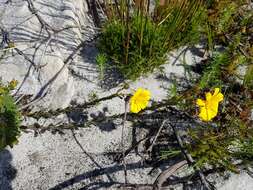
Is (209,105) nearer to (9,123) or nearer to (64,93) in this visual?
(64,93)

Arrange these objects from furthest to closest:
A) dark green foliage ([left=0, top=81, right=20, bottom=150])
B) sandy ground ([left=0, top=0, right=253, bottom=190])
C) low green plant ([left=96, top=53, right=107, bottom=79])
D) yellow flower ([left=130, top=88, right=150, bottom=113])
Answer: low green plant ([left=96, top=53, right=107, bottom=79]), sandy ground ([left=0, top=0, right=253, bottom=190]), yellow flower ([left=130, top=88, right=150, bottom=113]), dark green foliage ([left=0, top=81, right=20, bottom=150])

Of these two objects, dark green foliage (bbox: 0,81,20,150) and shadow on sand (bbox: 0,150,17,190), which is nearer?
dark green foliage (bbox: 0,81,20,150)

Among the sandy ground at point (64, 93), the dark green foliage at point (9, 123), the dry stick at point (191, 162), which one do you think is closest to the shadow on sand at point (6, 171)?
the sandy ground at point (64, 93)

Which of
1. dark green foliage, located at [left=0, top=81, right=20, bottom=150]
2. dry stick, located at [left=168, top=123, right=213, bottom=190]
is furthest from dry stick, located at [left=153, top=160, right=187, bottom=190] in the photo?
dark green foliage, located at [left=0, top=81, right=20, bottom=150]

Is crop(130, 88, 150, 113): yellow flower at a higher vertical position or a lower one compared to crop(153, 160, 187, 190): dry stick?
higher

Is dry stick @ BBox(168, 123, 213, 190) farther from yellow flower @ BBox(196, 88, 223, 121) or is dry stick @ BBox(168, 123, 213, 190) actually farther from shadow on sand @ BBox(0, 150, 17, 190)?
shadow on sand @ BBox(0, 150, 17, 190)

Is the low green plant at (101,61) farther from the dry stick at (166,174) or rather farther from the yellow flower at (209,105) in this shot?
the dry stick at (166,174)

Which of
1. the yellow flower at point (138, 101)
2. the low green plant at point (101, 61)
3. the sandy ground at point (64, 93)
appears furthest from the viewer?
the low green plant at point (101, 61)

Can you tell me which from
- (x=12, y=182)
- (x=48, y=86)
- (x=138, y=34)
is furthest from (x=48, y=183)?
(x=138, y=34)
